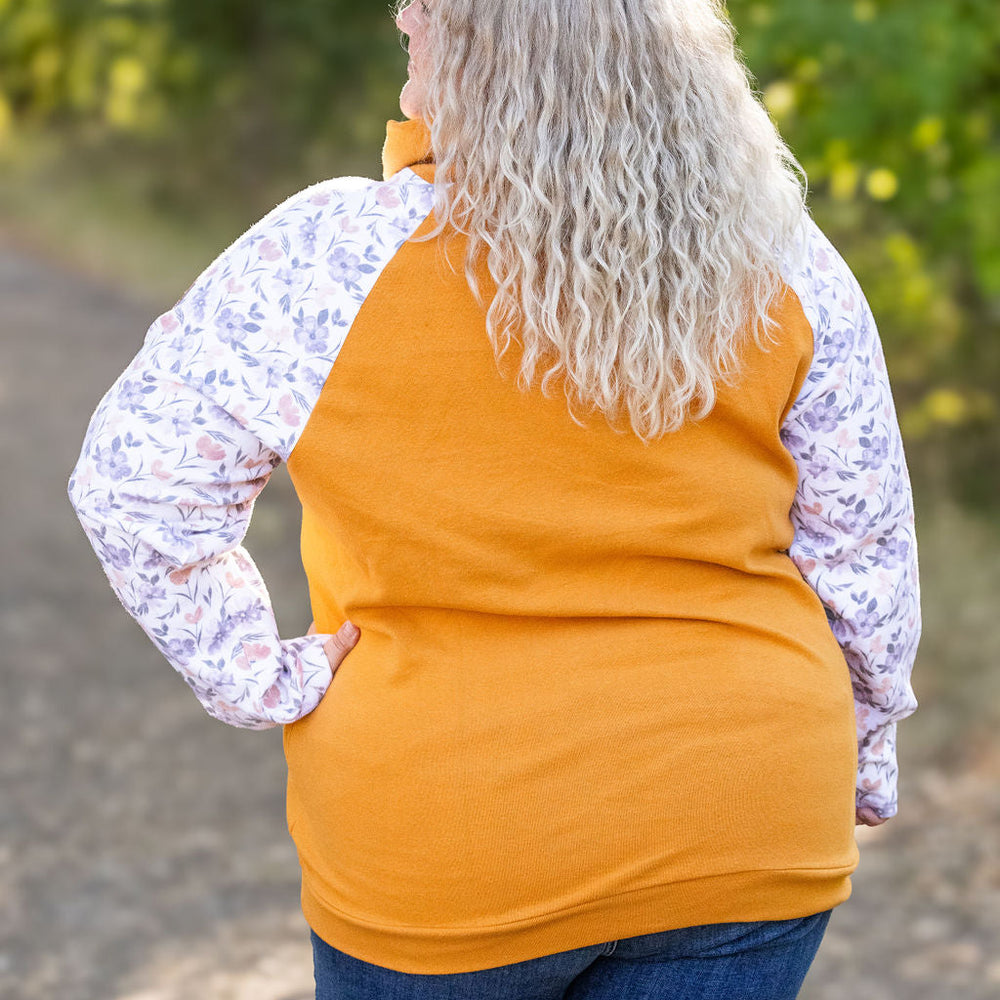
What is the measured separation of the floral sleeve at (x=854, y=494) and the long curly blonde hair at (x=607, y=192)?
4.1 inches

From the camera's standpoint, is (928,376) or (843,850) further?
(928,376)

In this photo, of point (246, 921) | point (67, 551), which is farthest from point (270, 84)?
point (246, 921)

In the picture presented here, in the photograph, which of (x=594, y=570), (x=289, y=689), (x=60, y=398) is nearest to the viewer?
(x=594, y=570)

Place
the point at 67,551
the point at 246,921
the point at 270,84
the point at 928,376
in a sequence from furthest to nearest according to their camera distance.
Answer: the point at 270,84
the point at 928,376
the point at 67,551
the point at 246,921

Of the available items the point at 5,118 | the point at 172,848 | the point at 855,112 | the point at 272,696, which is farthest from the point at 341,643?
the point at 5,118

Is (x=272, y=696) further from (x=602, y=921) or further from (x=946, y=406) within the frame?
(x=946, y=406)

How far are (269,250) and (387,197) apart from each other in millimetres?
131

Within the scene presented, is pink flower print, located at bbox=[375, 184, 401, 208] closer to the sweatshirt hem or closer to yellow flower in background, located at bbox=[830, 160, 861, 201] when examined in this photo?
the sweatshirt hem

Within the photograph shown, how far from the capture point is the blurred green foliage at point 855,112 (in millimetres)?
4039

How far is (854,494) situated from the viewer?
4.97ft

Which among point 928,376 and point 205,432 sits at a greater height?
point 205,432

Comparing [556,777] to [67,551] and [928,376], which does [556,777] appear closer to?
[67,551]

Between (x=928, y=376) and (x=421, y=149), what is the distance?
198 inches

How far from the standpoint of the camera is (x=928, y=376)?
19.6 ft
